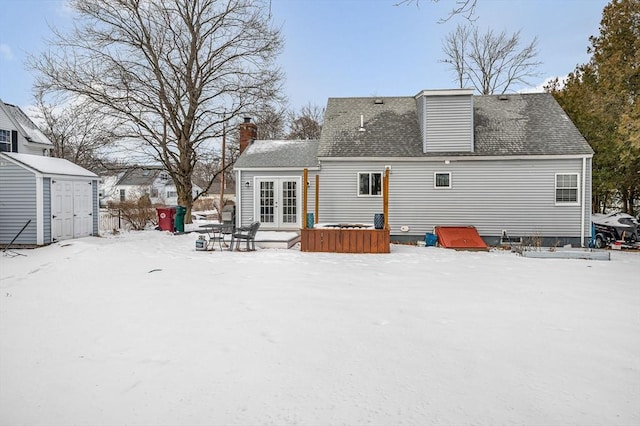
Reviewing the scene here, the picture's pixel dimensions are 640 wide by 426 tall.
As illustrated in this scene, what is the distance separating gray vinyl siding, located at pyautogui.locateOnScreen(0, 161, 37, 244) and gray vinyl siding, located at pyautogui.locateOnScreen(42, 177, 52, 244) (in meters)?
0.22

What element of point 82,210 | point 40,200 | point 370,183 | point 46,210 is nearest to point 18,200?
point 40,200

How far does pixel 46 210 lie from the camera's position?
12.6m

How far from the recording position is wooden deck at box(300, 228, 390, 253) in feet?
39.0

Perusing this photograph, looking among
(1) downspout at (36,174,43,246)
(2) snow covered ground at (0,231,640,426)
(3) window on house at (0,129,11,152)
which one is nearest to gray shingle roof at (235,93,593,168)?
(1) downspout at (36,174,43,246)

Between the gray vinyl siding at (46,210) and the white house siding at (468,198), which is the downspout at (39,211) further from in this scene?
the white house siding at (468,198)

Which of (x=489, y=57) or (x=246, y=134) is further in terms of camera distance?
(x=489, y=57)

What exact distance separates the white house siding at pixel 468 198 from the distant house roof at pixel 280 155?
4.34 ft

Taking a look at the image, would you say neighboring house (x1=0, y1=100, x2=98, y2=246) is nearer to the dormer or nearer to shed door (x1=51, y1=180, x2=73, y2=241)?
shed door (x1=51, y1=180, x2=73, y2=241)

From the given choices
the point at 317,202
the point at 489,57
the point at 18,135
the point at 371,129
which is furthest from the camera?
the point at 489,57

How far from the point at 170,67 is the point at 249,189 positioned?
7.14 m

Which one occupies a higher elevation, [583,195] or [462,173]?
[462,173]

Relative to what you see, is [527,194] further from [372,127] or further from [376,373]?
[376,373]

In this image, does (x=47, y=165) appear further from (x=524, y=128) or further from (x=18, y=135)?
(x=524, y=128)

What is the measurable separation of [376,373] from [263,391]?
3.39 ft
